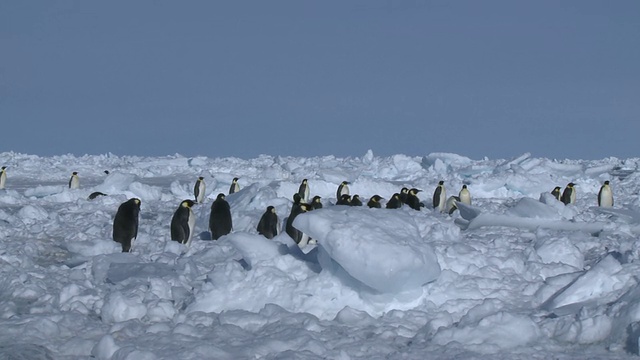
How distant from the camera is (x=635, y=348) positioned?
15.7 feet

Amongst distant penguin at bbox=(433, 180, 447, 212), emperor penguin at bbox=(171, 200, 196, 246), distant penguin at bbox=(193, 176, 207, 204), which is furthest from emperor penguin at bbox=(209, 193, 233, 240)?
distant penguin at bbox=(193, 176, 207, 204)

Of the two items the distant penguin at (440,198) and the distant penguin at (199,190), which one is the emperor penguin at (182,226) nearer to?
the distant penguin at (440,198)

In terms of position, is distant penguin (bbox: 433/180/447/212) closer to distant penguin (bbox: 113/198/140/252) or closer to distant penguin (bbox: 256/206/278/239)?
distant penguin (bbox: 256/206/278/239)

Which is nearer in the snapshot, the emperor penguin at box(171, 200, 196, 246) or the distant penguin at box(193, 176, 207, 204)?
the emperor penguin at box(171, 200, 196, 246)

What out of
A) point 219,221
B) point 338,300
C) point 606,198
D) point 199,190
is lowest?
point 606,198

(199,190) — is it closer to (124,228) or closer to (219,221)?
(219,221)

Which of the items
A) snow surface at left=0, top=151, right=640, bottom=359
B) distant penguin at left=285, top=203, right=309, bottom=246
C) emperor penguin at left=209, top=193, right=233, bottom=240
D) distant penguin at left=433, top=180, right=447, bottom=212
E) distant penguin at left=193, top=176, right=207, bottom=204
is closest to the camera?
snow surface at left=0, top=151, right=640, bottom=359

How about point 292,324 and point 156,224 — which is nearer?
point 292,324

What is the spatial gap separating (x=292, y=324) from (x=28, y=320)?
1.82 meters

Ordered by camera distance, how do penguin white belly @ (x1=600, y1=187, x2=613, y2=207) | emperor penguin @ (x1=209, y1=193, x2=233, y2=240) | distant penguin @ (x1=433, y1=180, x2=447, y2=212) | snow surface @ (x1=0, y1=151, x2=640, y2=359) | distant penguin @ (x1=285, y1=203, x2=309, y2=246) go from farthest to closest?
1. penguin white belly @ (x1=600, y1=187, x2=613, y2=207)
2. distant penguin @ (x1=433, y1=180, x2=447, y2=212)
3. emperor penguin @ (x1=209, y1=193, x2=233, y2=240)
4. distant penguin @ (x1=285, y1=203, x2=309, y2=246)
5. snow surface @ (x1=0, y1=151, x2=640, y2=359)

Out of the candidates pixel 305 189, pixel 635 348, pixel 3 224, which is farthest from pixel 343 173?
pixel 635 348

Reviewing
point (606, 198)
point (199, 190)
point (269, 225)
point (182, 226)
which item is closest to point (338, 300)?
point (182, 226)

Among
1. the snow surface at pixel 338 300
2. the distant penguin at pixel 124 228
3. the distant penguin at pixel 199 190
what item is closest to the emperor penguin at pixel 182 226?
the distant penguin at pixel 124 228

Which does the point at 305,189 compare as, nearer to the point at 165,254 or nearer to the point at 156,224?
the point at 156,224
